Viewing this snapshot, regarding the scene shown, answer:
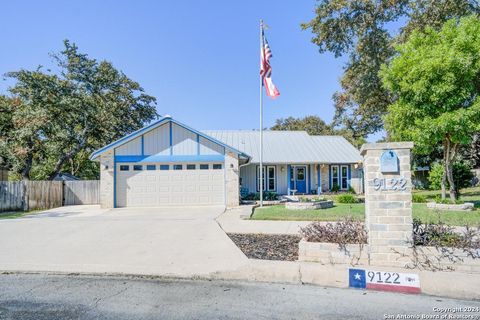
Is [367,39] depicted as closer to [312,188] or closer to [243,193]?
[312,188]

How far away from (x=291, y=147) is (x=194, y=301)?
20.7m

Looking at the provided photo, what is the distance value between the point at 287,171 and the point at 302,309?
18804 mm

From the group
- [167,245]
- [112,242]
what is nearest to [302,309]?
[167,245]

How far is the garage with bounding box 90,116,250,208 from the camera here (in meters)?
16.0

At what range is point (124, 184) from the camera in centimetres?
1608

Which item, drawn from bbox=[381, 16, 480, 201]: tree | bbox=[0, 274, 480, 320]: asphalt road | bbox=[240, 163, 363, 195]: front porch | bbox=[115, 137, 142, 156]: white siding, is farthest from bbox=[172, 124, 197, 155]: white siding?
bbox=[0, 274, 480, 320]: asphalt road

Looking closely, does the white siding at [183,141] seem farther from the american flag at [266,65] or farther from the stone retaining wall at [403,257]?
the stone retaining wall at [403,257]

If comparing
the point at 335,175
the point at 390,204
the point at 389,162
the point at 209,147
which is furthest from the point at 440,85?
the point at 335,175

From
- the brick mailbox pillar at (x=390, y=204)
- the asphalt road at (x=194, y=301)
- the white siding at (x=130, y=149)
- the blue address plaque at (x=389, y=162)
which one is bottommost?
the asphalt road at (x=194, y=301)

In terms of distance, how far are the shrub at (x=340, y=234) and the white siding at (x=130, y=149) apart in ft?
41.2

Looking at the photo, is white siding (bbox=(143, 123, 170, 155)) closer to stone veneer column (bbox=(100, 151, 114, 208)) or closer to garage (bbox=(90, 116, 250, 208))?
garage (bbox=(90, 116, 250, 208))

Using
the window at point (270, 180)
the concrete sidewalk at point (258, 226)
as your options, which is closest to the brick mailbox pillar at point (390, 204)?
the concrete sidewalk at point (258, 226)

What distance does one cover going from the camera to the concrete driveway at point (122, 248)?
5.32 m

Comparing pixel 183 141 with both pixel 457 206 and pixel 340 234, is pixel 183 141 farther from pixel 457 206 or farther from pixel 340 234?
pixel 457 206
